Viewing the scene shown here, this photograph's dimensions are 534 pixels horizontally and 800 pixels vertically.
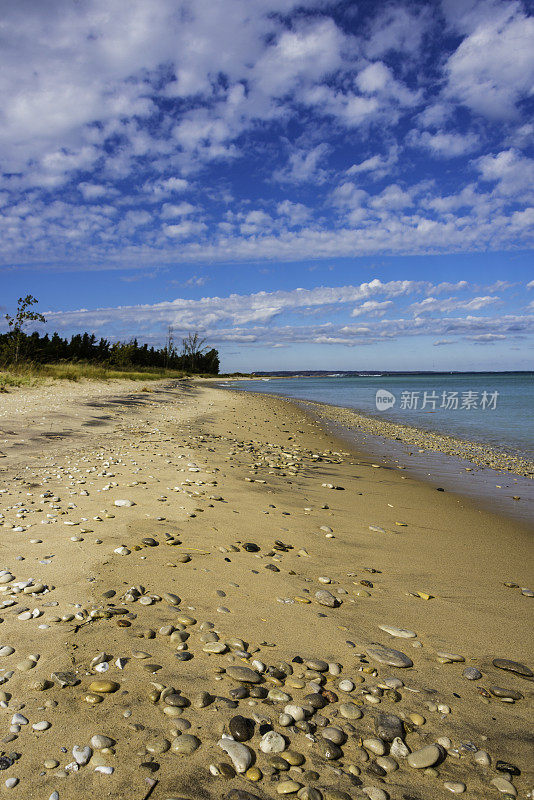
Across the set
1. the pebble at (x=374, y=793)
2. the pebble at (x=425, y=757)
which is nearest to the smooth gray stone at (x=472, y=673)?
the pebble at (x=425, y=757)

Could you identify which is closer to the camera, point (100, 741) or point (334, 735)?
point (100, 741)

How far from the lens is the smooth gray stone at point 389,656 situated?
3.30 metres

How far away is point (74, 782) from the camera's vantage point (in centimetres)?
214

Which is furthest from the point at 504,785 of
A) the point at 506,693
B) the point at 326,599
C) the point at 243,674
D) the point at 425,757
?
the point at 326,599

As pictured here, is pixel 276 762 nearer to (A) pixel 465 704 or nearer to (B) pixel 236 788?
(B) pixel 236 788

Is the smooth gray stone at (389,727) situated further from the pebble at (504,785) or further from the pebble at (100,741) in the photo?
the pebble at (100,741)

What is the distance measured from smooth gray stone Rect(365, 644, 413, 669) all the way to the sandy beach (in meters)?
0.02

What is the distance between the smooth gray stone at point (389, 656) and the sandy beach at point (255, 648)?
2cm

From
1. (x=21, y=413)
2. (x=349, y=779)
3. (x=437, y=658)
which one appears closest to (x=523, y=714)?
(x=437, y=658)

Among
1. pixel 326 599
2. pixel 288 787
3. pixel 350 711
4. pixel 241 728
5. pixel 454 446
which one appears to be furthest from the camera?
pixel 454 446

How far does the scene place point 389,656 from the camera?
11.1ft

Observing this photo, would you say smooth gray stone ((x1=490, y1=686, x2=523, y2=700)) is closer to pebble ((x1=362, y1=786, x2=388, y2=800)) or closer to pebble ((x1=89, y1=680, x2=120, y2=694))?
pebble ((x1=362, y1=786, x2=388, y2=800))

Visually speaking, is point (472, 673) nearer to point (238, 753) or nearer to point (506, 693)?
point (506, 693)

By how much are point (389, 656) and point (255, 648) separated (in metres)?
1.04
